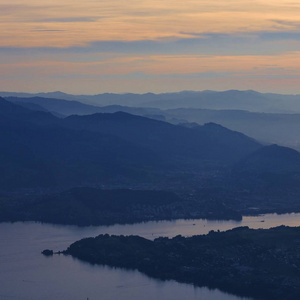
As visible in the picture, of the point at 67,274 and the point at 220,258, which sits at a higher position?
the point at 220,258

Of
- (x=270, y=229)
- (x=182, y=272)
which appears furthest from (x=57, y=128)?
(x=182, y=272)

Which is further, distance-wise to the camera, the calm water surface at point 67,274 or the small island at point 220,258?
the small island at point 220,258

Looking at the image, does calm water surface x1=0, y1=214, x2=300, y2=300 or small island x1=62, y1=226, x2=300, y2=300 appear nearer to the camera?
Result: calm water surface x1=0, y1=214, x2=300, y2=300

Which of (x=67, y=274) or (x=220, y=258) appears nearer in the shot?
(x=67, y=274)
